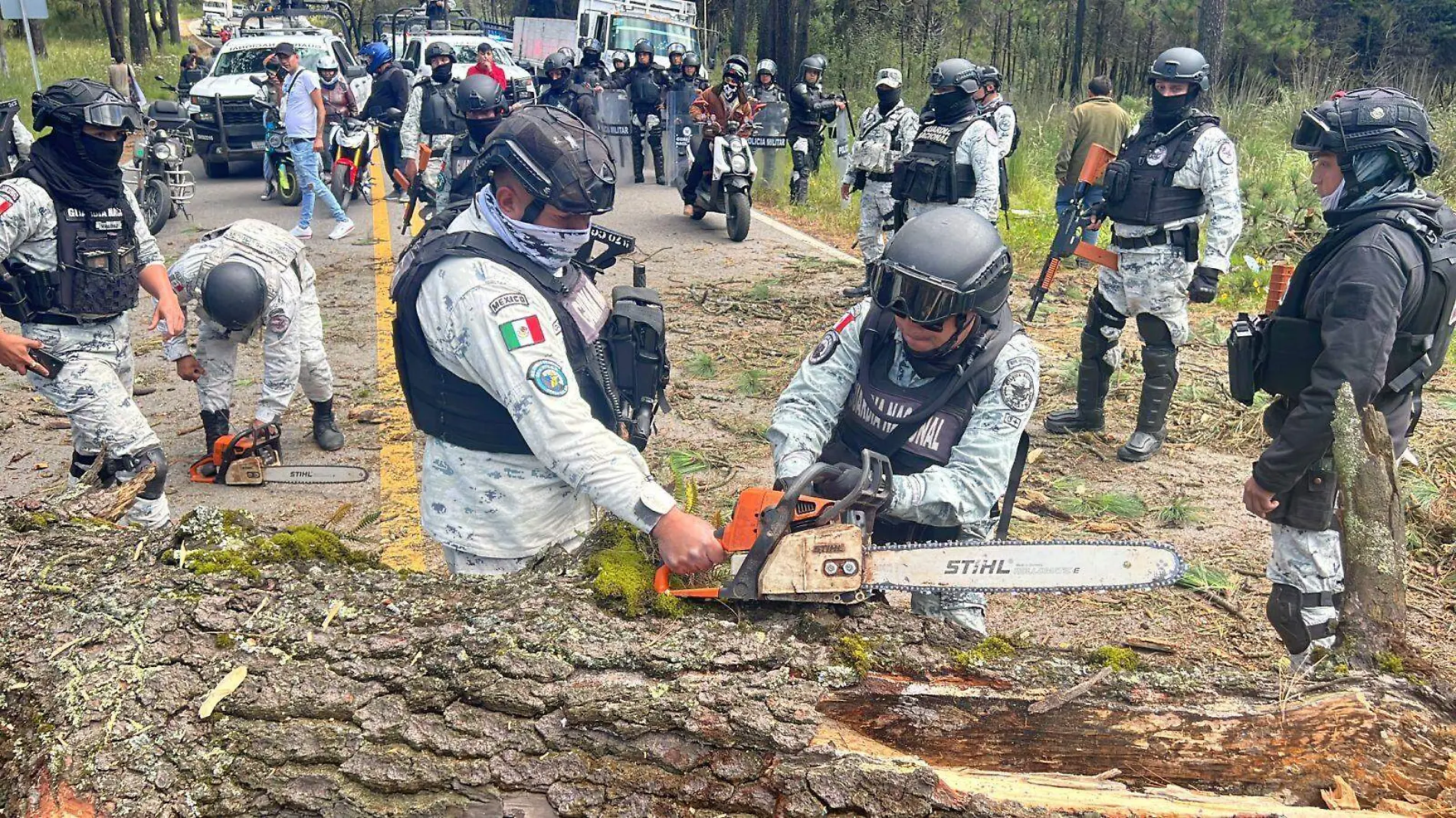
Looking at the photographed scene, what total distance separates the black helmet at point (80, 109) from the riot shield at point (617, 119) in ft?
35.5

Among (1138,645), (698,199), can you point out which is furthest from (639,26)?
(1138,645)

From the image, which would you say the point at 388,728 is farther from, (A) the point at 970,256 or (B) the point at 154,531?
(A) the point at 970,256

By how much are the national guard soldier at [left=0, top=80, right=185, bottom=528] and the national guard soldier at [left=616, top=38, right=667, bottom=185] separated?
11.4 m

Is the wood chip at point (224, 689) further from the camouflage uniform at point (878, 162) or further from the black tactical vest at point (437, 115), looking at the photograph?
the black tactical vest at point (437, 115)

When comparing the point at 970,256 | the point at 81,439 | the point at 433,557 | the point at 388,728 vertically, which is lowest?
the point at 433,557

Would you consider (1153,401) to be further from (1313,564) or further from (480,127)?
(480,127)

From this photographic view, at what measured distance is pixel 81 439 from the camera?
162 inches

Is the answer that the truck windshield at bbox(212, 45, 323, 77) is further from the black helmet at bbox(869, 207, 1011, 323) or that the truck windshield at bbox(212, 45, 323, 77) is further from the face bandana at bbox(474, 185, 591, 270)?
the black helmet at bbox(869, 207, 1011, 323)

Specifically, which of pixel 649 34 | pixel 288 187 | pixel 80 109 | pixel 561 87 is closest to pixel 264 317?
pixel 80 109

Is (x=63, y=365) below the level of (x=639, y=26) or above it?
below

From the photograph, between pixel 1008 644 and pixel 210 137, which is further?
pixel 210 137

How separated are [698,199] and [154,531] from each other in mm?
9350

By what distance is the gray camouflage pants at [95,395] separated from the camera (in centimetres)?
404

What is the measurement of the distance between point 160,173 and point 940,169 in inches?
328
